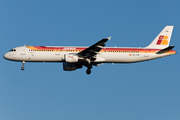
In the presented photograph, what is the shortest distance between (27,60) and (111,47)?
50.4 ft

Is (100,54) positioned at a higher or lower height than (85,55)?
higher

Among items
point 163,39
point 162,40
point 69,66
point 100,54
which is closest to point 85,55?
point 100,54

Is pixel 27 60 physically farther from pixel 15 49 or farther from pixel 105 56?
pixel 105 56

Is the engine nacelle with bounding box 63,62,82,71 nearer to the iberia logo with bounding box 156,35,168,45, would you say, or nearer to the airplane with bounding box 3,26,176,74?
the airplane with bounding box 3,26,176,74

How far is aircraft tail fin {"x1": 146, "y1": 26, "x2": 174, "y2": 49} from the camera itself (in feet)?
194

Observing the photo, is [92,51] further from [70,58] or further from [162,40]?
[162,40]

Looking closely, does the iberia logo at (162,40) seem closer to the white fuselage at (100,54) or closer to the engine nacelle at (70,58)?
the white fuselage at (100,54)

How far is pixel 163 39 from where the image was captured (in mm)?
60031

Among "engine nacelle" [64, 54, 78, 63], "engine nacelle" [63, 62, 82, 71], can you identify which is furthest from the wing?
"engine nacelle" [63, 62, 82, 71]

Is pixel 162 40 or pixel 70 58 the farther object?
pixel 162 40

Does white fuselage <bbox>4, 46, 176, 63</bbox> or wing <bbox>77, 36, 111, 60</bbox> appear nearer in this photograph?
wing <bbox>77, 36, 111, 60</bbox>

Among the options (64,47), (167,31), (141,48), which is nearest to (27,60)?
(64,47)

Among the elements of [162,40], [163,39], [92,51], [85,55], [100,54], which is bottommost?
[85,55]

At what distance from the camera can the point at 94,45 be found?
52.7 m
